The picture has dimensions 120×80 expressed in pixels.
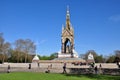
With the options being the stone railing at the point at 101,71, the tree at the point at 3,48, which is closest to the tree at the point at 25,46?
the tree at the point at 3,48

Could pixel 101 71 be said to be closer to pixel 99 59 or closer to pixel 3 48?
pixel 3 48

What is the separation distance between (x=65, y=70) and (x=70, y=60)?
2968 cm

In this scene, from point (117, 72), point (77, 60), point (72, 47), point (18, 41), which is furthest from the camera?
point (18, 41)

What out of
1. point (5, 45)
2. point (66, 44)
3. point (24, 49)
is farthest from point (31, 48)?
point (66, 44)

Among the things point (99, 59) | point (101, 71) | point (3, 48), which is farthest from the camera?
point (99, 59)

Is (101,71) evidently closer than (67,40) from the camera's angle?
Yes

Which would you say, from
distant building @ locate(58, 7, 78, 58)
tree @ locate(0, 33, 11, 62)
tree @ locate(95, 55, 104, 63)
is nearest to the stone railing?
distant building @ locate(58, 7, 78, 58)

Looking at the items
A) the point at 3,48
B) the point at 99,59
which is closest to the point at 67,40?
the point at 3,48

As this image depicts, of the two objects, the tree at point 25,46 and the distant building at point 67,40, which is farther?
the tree at point 25,46

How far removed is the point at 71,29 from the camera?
3044 inches

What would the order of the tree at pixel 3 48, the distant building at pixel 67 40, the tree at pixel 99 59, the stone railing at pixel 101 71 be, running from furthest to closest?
the tree at pixel 99 59
the tree at pixel 3 48
the distant building at pixel 67 40
the stone railing at pixel 101 71

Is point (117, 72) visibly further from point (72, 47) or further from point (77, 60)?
point (72, 47)

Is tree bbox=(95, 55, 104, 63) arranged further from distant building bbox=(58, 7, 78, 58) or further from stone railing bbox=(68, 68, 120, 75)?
stone railing bbox=(68, 68, 120, 75)

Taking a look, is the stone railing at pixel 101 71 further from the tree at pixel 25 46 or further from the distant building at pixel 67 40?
the tree at pixel 25 46
